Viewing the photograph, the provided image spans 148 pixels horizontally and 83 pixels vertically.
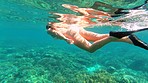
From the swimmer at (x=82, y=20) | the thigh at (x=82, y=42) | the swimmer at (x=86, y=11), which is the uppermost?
the thigh at (x=82, y=42)

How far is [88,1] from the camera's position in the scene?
16344 millimetres

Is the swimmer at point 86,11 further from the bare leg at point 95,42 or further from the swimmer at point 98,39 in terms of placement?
the bare leg at point 95,42

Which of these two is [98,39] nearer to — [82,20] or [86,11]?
[86,11]

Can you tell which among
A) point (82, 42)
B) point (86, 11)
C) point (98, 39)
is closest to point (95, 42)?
point (82, 42)

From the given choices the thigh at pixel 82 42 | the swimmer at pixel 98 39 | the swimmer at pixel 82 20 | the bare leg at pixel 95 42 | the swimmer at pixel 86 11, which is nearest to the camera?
the swimmer at pixel 98 39

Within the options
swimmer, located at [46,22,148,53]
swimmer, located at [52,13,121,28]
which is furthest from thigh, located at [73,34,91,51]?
swimmer, located at [52,13,121,28]

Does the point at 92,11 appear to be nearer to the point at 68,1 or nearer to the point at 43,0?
the point at 68,1

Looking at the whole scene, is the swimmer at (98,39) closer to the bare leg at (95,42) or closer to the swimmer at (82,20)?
the bare leg at (95,42)

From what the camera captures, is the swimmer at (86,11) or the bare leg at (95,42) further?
the swimmer at (86,11)

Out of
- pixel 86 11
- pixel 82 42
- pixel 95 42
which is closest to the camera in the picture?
pixel 95 42

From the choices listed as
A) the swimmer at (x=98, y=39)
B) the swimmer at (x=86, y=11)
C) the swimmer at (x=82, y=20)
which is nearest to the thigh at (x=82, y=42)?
the swimmer at (x=98, y=39)

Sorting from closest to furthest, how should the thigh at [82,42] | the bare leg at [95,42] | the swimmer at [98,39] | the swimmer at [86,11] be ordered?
the swimmer at [98,39] → the bare leg at [95,42] → the thigh at [82,42] → the swimmer at [86,11]

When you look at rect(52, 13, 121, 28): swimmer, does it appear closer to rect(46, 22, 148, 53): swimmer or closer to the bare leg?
rect(46, 22, 148, 53): swimmer

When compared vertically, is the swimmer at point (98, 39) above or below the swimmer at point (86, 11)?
above
